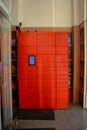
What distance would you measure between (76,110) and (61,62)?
1.46m

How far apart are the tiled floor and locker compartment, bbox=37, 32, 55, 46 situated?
78.7 inches

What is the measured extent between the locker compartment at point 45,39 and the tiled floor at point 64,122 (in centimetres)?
200

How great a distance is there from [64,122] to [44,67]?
5.68 feet

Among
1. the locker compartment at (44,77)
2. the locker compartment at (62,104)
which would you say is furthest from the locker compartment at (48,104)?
the locker compartment at (44,77)

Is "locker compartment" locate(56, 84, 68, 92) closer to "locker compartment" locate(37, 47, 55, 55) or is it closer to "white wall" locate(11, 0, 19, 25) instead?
"locker compartment" locate(37, 47, 55, 55)

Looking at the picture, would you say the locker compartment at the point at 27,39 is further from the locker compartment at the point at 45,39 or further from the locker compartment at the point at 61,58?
the locker compartment at the point at 61,58

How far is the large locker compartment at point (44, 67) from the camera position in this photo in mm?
5426

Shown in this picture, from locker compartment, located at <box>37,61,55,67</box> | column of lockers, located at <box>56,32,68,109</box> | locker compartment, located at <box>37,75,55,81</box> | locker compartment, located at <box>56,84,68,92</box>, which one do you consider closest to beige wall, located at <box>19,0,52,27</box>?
column of lockers, located at <box>56,32,68,109</box>

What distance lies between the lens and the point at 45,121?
449cm

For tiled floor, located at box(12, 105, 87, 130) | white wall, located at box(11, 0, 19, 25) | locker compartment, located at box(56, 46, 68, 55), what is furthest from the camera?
white wall, located at box(11, 0, 19, 25)

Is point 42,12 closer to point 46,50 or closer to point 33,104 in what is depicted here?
point 46,50

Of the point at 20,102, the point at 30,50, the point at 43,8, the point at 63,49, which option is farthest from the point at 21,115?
the point at 43,8

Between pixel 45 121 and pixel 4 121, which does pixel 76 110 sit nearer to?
pixel 45 121

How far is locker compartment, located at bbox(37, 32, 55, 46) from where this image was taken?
542cm
